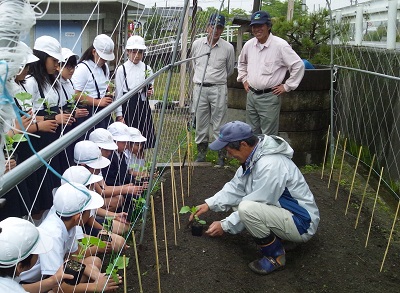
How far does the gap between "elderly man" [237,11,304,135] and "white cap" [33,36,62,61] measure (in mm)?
2200

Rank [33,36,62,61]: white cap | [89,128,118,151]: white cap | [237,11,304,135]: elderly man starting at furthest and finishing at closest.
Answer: [237,11,304,135]: elderly man → [89,128,118,151]: white cap → [33,36,62,61]: white cap

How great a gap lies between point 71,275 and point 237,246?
5.33 feet

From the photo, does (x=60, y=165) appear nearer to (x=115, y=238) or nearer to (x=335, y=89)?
(x=115, y=238)

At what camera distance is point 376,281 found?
3273mm

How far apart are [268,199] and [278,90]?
188 centimetres

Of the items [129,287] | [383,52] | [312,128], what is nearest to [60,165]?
[129,287]

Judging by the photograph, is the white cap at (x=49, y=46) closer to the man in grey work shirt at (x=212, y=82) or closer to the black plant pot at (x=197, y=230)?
the black plant pot at (x=197, y=230)

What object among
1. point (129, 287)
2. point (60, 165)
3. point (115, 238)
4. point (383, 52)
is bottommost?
point (129, 287)

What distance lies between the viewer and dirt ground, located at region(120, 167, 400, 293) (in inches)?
123

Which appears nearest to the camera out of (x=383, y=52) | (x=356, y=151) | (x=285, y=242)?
(x=285, y=242)

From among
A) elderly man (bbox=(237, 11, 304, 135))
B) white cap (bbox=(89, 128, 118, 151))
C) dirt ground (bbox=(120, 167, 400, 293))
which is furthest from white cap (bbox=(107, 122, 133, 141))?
elderly man (bbox=(237, 11, 304, 135))

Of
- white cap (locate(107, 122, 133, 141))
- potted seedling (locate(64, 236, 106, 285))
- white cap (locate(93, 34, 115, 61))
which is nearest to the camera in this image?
potted seedling (locate(64, 236, 106, 285))

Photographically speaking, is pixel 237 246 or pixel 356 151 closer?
pixel 237 246

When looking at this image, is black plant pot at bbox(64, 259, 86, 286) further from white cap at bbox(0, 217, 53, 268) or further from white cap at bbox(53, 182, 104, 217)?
white cap at bbox(0, 217, 53, 268)
